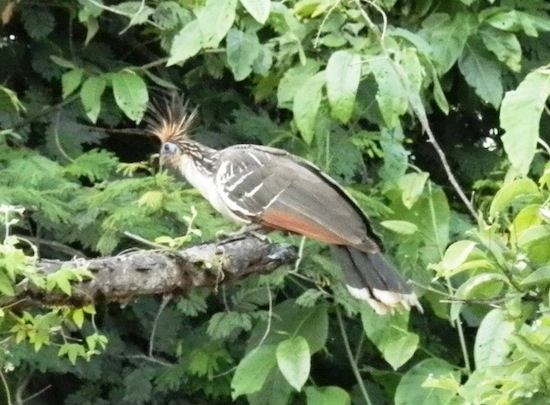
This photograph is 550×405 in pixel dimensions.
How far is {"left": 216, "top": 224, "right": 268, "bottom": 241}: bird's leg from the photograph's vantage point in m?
2.06

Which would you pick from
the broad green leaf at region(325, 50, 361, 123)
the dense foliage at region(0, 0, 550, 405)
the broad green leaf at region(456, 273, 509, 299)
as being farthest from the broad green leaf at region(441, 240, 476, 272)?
the broad green leaf at region(325, 50, 361, 123)

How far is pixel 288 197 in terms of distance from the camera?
2186 mm

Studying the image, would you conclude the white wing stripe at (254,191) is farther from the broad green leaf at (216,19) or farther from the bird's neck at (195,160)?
the broad green leaf at (216,19)

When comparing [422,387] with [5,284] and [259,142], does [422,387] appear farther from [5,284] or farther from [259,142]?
[5,284]

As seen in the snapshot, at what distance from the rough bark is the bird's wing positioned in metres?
0.08

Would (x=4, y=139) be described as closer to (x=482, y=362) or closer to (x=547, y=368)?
(x=482, y=362)

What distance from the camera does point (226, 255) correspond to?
76.2 inches

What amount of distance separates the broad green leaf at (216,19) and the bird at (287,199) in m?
0.34

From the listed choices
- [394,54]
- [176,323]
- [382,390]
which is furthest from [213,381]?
[394,54]

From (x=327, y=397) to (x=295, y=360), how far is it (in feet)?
0.74

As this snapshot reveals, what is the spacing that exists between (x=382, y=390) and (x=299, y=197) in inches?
32.1

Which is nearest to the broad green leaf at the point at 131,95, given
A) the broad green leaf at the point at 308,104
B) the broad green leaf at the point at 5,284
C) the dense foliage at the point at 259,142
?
the dense foliage at the point at 259,142

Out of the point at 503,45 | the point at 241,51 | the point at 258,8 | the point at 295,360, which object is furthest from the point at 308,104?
the point at 503,45

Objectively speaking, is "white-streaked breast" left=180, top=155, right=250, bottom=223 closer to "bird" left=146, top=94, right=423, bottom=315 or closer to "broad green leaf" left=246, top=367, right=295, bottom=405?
"bird" left=146, top=94, right=423, bottom=315
